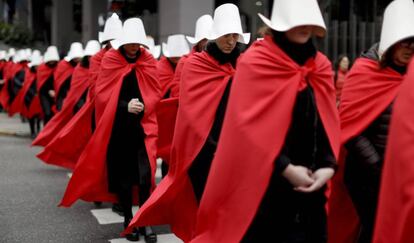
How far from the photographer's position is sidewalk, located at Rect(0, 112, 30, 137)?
16.0m

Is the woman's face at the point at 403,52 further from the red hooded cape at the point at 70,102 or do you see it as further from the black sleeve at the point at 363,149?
the red hooded cape at the point at 70,102

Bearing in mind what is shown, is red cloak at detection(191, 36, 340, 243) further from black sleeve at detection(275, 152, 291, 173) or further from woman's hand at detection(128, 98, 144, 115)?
woman's hand at detection(128, 98, 144, 115)

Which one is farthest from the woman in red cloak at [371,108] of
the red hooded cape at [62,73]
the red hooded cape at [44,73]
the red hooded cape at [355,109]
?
the red hooded cape at [44,73]

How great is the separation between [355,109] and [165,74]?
418 centimetres

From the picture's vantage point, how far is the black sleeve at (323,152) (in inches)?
148

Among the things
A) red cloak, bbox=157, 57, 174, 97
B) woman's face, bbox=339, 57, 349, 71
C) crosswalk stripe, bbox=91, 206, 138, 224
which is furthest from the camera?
woman's face, bbox=339, 57, 349, 71

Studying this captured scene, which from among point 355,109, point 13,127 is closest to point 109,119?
point 355,109

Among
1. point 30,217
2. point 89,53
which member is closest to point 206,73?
point 30,217

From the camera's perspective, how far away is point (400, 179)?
3.55 meters

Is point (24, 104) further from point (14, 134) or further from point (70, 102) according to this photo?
point (70, 102)

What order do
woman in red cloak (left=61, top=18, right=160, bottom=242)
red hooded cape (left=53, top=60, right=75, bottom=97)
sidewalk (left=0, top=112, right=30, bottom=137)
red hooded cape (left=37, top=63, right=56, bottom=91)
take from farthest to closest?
sidewalk (left=0, top=112, right=30, bottom=137)
red hooded cape (left=37, top=63, right=56, bottom=91)
red hooded cape (left=53, top=60, right=75, bottom=97)
woman in red cloak (left=61, top=18, right=160, bottom=242)

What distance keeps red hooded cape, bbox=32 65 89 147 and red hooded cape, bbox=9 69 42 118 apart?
3862 millimetres

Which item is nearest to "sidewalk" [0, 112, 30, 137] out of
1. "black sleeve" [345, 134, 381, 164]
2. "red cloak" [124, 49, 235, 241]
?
"red cloak" [124, 49, 235, 241]

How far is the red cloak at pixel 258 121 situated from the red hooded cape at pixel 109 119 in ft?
9.05
